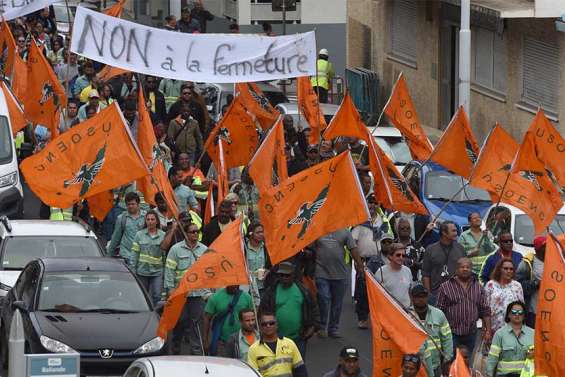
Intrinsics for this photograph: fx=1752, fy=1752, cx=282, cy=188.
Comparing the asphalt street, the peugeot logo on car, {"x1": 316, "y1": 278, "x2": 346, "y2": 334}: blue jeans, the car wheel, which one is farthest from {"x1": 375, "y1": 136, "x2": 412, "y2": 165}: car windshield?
the peugeot logo on car

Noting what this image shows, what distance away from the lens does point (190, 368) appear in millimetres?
13031

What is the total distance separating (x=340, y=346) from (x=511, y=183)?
2.49 meters

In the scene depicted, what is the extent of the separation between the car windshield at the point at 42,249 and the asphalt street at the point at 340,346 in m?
2.56

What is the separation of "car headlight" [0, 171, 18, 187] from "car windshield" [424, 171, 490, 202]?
17.9 ft

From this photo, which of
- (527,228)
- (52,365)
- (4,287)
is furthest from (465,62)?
(52,365)

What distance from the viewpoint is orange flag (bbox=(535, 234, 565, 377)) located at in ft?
43.3

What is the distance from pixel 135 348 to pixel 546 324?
4217mm

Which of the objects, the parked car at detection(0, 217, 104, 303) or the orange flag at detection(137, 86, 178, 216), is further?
the orange flag at detection(137, 86, 178, 216)

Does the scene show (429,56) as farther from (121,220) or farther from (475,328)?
(475,328)

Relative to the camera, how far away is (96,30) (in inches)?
813

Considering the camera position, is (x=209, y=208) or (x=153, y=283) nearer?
(x=153, y=283)

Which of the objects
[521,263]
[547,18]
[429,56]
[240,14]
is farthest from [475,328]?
[240,14]

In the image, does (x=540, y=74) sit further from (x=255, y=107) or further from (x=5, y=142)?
(x=5, y=142)

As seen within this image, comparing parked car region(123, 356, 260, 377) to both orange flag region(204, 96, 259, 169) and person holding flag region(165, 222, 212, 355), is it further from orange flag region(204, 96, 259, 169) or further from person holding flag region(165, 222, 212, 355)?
orange flag region(204, 96, 259, 169)
